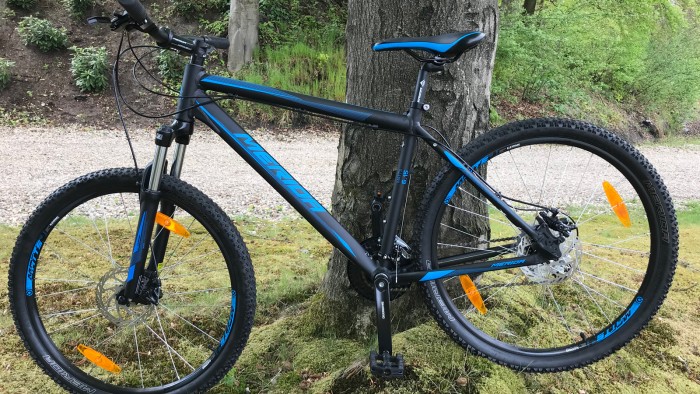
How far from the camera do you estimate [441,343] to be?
2273 mm

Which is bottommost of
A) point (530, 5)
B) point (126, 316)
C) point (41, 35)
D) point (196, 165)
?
point (126, 316)

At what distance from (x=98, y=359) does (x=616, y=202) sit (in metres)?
2.49

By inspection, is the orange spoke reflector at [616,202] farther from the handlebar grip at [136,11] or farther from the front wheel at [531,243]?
the handlebar grip at [136,11]

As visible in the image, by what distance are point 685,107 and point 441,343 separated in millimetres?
16186

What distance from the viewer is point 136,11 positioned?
1810 mm

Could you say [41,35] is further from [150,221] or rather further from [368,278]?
[368,278]

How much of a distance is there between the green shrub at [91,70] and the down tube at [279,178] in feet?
30.0

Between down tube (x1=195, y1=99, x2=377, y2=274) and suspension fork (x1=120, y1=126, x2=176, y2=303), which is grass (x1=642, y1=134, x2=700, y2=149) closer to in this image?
down tube (x1=195, y1=99, x2=377, y2=274)

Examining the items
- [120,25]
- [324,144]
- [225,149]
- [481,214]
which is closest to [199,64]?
[120,25]

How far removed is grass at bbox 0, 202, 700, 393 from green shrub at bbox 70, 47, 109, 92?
25.3ft

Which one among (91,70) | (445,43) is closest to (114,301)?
(445,43)

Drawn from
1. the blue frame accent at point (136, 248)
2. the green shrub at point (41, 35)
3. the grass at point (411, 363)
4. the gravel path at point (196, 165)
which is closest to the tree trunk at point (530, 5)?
the gravel path at point (196, 165)

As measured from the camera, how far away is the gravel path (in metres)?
5.93

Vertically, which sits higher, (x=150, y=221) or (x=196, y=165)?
(x=196, y=165)
